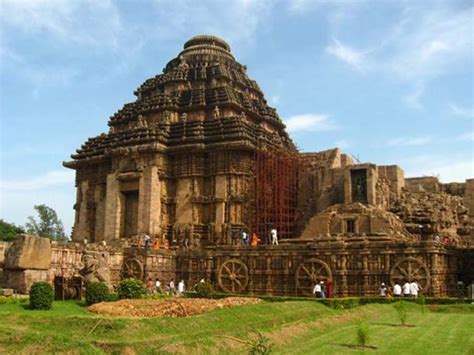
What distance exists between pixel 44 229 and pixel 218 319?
73.9m

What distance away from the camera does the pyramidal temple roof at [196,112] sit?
4306 cm

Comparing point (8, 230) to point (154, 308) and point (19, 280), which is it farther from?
point (154, 308)

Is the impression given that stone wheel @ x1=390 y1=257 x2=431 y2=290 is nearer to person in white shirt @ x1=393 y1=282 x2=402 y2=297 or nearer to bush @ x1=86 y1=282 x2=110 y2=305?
person in white shirt @ x1=393 y1=282 x2=402 y2=297

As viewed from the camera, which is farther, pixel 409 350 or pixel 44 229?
pixel 44 229

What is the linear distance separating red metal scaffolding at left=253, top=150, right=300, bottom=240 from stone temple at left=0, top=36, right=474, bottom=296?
0.34 ft

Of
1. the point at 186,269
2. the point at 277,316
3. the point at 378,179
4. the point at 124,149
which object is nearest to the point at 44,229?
the point at 124,149

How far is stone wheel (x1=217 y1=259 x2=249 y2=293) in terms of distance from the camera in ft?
103

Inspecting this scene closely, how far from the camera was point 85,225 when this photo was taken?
47562mm

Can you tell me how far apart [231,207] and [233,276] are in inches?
375

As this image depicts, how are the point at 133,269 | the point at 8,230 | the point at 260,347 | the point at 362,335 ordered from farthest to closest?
the point at 8,230 → the point at 133,269 → the point at 362,335 → the point at 260,347

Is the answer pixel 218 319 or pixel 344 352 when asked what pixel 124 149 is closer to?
pixel 218 319

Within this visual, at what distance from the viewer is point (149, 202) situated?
4184cm

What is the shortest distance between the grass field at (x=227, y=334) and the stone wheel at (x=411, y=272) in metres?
7.95

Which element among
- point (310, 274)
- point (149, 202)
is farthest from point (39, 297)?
point (149, 202)
